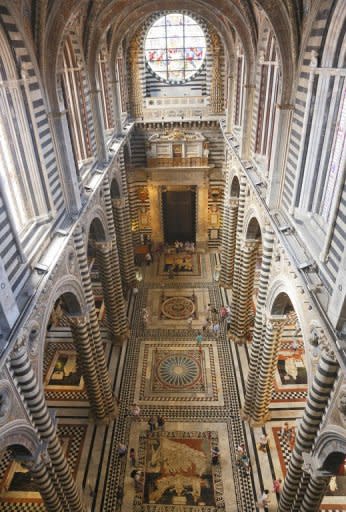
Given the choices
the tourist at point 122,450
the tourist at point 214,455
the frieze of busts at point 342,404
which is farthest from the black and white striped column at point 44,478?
the frieze of busts at point 342,404

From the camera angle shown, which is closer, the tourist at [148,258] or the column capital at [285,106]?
the column capital at [285,106]

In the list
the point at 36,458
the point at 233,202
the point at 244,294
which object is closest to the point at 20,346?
the point at 36,458

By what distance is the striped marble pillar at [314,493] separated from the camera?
9.05 metres

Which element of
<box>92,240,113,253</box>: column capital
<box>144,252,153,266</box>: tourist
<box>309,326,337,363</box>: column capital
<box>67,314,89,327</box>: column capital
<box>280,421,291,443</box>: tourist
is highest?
<box>92,240,113,253</box>: column capital

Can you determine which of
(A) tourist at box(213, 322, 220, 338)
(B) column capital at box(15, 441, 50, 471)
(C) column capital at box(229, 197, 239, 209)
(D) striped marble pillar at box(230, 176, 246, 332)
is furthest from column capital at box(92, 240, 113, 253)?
Answer: (B) column capital at box(15, 441, 50, 471)

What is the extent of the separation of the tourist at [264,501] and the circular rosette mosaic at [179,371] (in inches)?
203

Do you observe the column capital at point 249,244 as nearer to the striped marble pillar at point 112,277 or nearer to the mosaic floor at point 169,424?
the mosaic floor at point 169,424

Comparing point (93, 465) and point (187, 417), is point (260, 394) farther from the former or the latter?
point (93, 465)

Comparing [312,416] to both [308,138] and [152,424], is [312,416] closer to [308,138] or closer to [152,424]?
[308,138]

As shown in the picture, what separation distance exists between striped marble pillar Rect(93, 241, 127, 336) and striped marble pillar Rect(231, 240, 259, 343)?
5.17m

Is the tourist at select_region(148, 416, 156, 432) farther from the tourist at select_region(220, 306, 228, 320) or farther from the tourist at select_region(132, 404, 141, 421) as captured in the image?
the tourist at select_region(220, 306, 228, 320)

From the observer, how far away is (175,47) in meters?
22.9

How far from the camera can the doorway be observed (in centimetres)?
2591

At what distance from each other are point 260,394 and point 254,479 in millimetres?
2666
